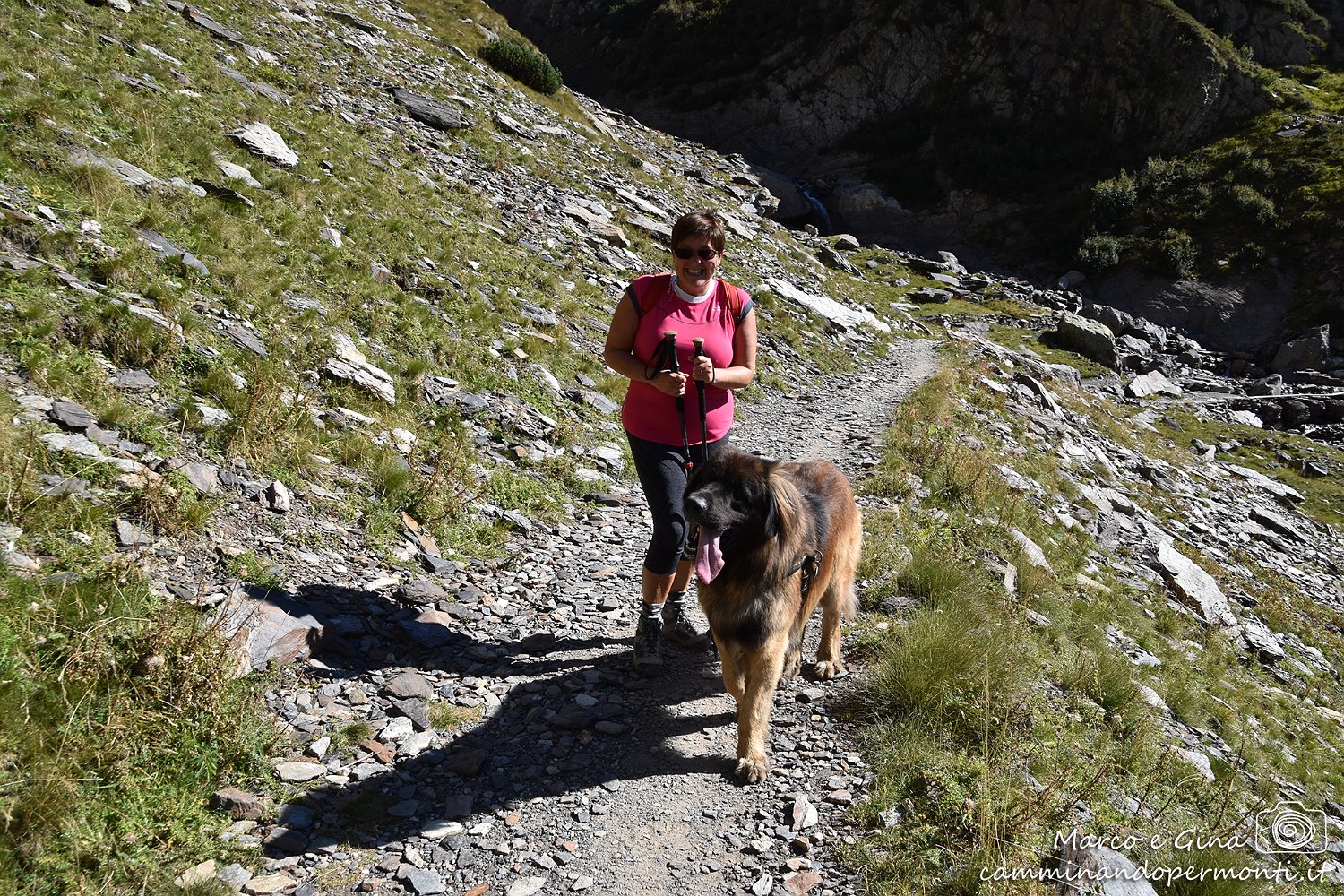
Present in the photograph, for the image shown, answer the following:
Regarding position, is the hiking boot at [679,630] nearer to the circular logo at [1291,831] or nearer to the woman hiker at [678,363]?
the woman hiker at [678,363]

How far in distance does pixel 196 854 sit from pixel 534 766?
1788 mm

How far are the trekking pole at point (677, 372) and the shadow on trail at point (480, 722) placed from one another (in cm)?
172

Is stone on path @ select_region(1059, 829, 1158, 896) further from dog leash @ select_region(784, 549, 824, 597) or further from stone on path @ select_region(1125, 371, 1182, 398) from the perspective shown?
stone on path @ select_region(1125, 371, 1182, 398)

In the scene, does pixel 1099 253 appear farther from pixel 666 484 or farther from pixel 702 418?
pixel 666 484

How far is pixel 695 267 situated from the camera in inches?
185

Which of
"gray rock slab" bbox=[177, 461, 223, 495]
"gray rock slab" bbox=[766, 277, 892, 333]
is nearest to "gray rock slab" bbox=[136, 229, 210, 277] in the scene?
"gray rock slab" bbox=[177, 461, 223, 495]

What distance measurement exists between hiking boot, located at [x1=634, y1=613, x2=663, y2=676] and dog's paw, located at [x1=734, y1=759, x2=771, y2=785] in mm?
1147

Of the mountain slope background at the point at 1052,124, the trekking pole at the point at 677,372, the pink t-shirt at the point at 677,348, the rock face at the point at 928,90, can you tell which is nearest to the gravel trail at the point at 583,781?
the trekking pole at the point at 677,372

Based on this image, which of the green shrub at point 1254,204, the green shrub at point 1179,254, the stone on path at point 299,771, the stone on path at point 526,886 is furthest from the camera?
the green shrub at point 1254,204

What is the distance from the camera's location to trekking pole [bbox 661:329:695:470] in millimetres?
4641

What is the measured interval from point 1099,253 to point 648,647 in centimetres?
5416

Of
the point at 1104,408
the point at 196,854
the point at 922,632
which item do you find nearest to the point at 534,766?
the point at 196,854

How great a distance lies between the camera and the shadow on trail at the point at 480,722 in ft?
12.7

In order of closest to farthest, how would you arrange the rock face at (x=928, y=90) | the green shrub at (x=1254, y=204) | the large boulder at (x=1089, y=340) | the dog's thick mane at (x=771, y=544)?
the dog's thick mane at (x=771, y=544), the large boulder at (x=1089, y=340), the green shrub at (x=1254, y=204), the rock face at (x=928, y=90)
